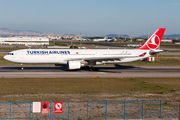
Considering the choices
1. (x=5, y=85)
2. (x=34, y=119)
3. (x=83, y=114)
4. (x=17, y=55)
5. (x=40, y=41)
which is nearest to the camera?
(x=34, y=119)

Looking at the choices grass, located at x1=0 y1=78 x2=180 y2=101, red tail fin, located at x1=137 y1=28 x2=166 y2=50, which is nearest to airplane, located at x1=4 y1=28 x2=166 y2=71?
red tail fin, located at x1=137 y1=28 x2=166 y2=50

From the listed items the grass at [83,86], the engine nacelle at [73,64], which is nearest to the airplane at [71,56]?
the engine nacelle at [73,64]

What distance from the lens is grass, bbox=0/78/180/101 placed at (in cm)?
2912

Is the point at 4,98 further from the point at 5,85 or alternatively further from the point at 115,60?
the point at 115,60

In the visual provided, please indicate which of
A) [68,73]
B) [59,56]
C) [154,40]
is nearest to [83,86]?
[68,73]

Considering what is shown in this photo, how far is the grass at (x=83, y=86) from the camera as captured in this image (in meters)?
29.1

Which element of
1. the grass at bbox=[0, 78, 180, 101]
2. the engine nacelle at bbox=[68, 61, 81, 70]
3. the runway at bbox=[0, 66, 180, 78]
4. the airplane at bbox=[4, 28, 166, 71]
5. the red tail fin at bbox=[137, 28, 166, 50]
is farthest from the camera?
the red tail fin at bbox=[137, 28, 166, 50]

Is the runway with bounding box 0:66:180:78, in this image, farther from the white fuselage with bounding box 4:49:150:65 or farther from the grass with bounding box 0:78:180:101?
the grass with bounding box 0:78:180:101

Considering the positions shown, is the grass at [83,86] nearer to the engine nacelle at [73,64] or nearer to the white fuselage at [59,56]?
the engine nacelle at [73,64]

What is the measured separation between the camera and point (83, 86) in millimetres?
32656

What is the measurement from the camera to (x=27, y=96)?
26.3m

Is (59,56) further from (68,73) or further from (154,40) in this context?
(154,40)

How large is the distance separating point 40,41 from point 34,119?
162226 millimetres

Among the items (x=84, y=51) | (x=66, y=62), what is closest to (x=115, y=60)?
(x=84, y=51)
